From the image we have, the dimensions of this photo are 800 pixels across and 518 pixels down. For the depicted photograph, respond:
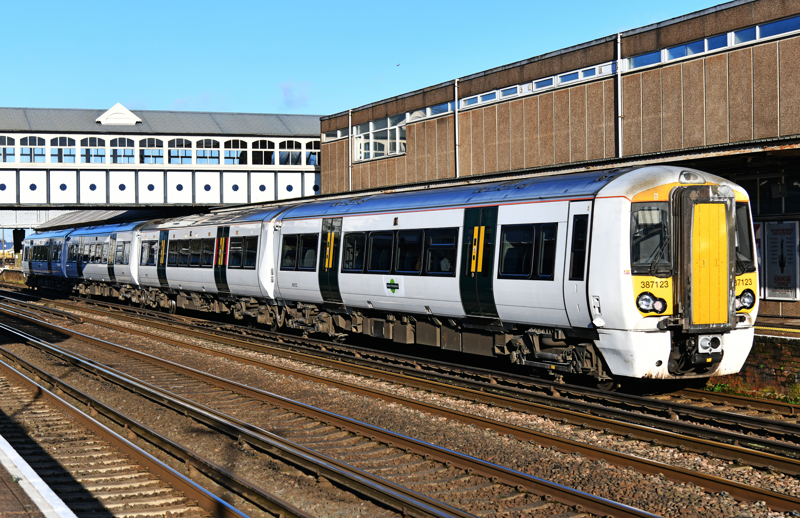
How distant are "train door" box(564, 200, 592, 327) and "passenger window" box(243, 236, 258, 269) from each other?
11.1 meters

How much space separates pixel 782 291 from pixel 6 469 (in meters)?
16.2

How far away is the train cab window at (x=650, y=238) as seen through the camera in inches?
409

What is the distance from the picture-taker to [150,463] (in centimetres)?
819

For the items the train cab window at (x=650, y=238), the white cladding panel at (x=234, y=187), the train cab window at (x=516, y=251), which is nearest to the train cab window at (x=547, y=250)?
the train cab window at (x=516, y=251)

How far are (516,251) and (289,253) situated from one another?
8151 millimetres

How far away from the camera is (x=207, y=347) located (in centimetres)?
1850

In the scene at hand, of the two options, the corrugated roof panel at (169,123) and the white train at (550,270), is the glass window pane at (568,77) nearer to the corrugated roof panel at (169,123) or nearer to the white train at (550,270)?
the white train at (550,270)

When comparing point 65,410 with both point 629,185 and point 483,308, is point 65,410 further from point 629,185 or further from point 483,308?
point 629,185

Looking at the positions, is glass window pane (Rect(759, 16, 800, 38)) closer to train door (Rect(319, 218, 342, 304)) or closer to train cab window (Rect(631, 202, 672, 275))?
train cab window (Rect(631, 202, 672, 275))

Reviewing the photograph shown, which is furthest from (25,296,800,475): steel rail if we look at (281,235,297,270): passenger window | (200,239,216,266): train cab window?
(200,239,216,266): train cab window

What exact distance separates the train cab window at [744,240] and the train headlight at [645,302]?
5.79ft

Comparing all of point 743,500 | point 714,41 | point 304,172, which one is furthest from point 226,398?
point 304,172

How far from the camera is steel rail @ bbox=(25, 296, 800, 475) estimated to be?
7.96 meters

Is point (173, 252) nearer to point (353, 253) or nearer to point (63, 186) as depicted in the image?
point (353, 253)
